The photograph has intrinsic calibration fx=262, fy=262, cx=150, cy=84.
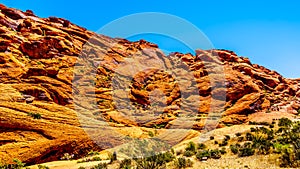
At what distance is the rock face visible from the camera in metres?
25.4

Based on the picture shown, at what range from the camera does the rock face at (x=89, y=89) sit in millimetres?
25386

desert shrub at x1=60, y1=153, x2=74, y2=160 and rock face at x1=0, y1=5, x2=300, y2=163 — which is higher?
rock face at x1=0, y1=5, x2=300, y2=163

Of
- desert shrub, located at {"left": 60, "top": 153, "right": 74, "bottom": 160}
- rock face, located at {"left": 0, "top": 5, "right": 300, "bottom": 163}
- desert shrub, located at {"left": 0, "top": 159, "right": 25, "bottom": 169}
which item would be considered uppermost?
rock face, located at {"left": 0, "top": 5, "right": 300, "bottom": 163}

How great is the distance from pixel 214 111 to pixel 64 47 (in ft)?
116

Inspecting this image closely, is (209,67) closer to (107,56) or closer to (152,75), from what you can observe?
(152,75)

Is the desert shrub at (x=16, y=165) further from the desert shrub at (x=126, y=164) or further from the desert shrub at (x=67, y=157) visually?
the desert shrub at (x=126, y=164)

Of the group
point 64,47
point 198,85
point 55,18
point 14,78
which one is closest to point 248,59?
point 198,85

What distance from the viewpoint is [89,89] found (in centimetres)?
4794

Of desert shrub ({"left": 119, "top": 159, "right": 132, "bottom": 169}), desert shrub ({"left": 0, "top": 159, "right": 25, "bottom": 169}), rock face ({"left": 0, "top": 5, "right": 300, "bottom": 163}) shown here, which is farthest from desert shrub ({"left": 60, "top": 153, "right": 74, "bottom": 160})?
desert shrub ({"left": 119, "top": 159, "right": 132, "bottom": 169})

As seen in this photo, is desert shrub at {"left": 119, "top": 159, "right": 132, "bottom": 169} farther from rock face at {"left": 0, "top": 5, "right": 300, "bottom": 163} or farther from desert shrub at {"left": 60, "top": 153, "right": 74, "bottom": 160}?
rock face at {"left": 0, "top": 5, "right": 300, "bottom": 163}

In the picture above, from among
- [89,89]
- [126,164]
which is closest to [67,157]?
[126,164]

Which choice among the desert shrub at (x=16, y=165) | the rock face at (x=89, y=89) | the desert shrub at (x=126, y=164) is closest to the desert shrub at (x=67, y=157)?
the rock face at (x=89, y=89)

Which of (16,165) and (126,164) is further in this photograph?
(16,165)

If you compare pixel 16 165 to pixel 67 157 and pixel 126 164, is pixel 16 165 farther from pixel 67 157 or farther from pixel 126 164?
pixel 126 164
